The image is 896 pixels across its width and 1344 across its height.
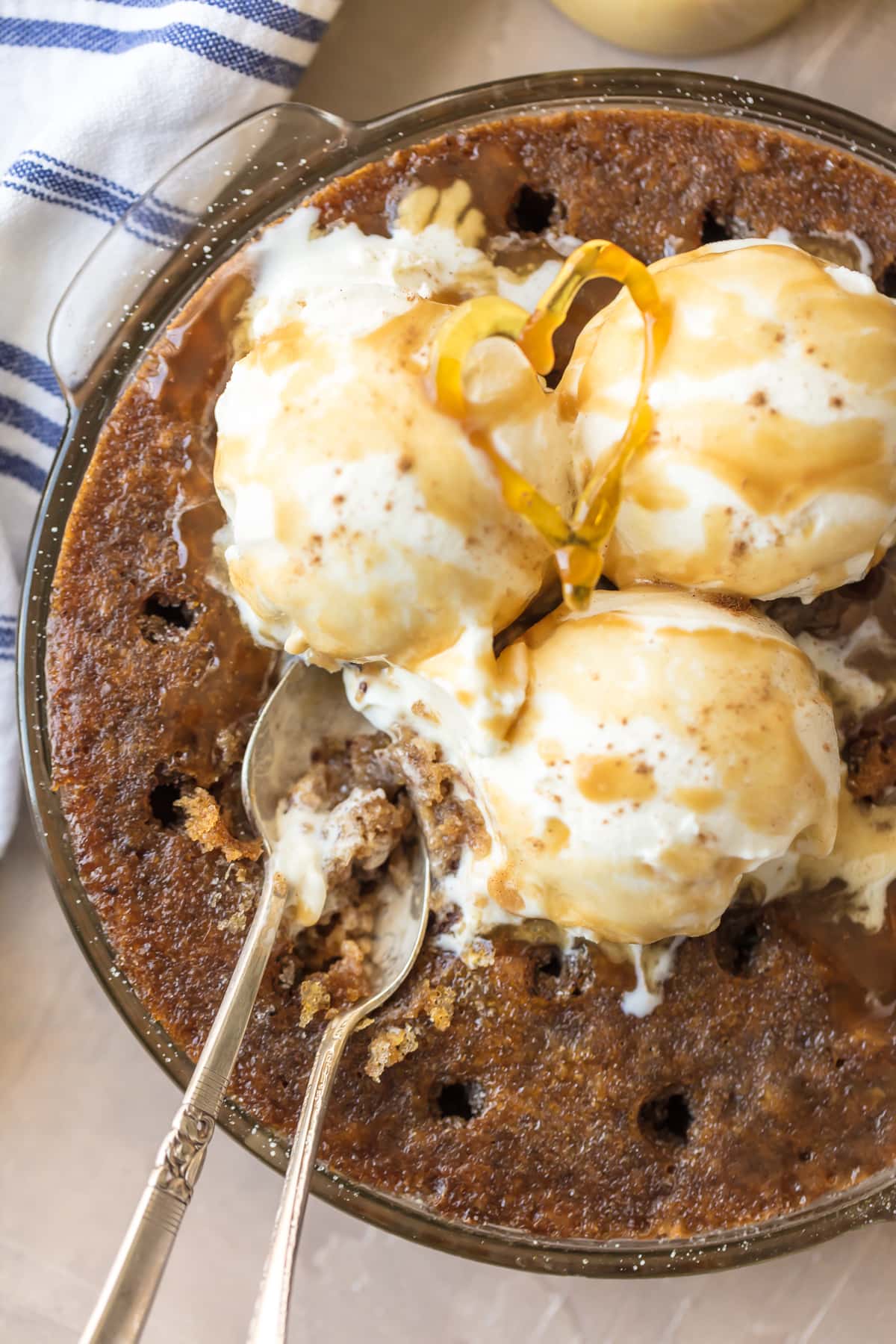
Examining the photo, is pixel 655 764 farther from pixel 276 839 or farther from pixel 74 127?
pixel 74 127

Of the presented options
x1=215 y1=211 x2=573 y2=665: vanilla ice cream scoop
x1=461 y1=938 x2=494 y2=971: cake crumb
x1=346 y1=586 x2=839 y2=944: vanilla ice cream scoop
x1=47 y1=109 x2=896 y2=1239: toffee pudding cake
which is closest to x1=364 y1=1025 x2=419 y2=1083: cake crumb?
x1=47 y1=109 x2=896 y2=1239: toffee pudding cake

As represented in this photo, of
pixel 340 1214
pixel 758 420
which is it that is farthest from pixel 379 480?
pixel 340 1214

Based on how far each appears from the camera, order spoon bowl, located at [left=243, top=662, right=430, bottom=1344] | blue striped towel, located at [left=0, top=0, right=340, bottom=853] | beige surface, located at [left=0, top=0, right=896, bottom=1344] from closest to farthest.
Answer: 1. spoon bowl, located at [left=243, top=662, right=430, bottom=1344]
2. blue striped towel, located at [left=0, top=0, right=340, bottom=853]
3. beige surface, located at [left=0, top=0, right=896, bottom=1344]

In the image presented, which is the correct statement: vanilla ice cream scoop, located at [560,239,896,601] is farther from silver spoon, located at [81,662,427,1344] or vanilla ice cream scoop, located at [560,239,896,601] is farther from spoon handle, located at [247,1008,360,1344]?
spoon handle, located at [247,1008,360,1344]

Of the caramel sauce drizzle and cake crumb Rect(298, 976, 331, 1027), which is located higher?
the caramel sauce drizzle

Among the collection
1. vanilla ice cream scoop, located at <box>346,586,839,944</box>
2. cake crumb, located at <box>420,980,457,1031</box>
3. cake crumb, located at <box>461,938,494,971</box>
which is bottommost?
cake crumb, located at <box>420,980,457,1031</box>

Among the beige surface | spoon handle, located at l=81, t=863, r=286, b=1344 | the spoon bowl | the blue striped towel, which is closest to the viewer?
spoon handle, located at l=81, t=863, r=286, b=1344

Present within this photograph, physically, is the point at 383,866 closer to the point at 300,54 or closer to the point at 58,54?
the point at 300,54
